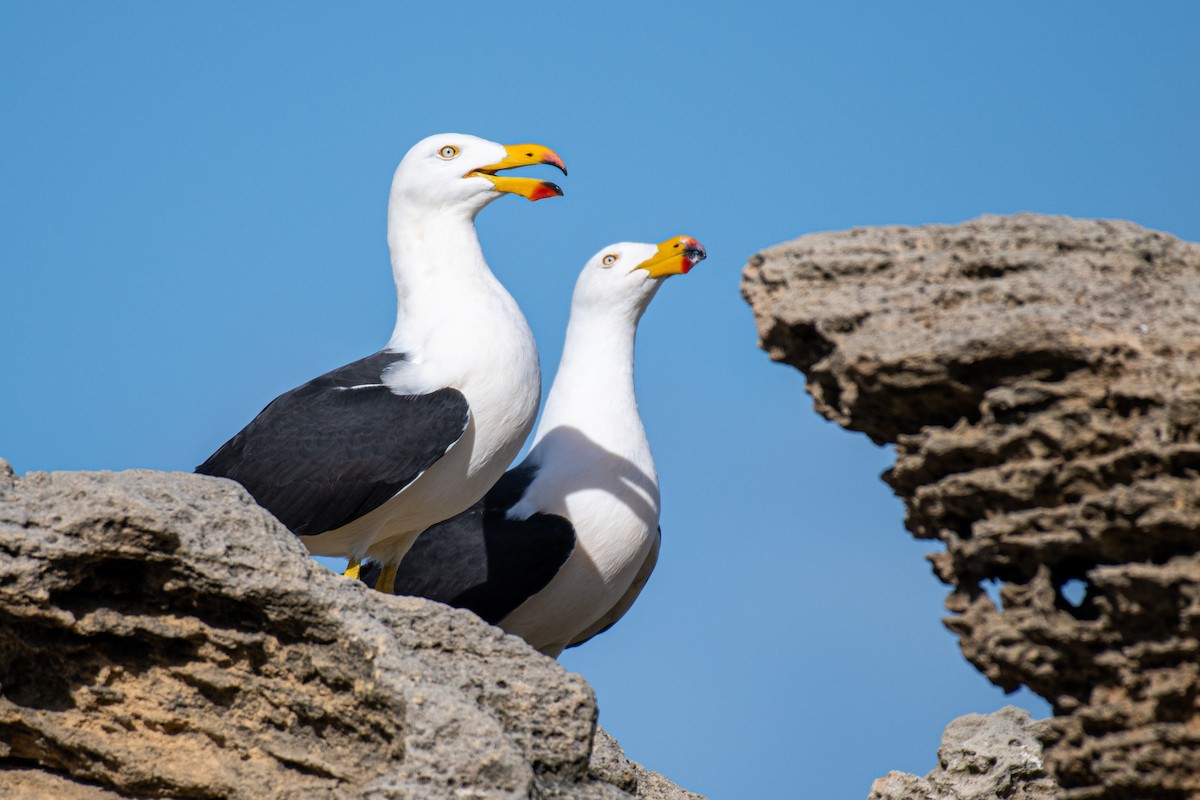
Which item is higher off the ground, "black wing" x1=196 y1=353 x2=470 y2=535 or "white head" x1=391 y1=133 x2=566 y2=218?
"white head" x1=391 y1=133 x2=566 y2=218

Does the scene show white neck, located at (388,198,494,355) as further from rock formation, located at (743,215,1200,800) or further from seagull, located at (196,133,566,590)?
rock formation, located at (743,215,1200,800)

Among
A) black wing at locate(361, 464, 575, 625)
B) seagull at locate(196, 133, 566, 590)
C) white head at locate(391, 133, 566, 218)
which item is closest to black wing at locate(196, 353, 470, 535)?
seagull at locate(196, 133, 566, 590)

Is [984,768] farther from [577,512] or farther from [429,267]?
[429,267]

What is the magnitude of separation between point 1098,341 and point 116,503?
287 cm

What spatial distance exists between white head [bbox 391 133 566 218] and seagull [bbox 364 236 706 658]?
1.25 meters

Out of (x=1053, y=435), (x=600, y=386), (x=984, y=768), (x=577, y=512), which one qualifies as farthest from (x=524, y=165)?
(x=1053, y=435)

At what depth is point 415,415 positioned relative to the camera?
29.3 ft

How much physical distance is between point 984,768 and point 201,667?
400cm

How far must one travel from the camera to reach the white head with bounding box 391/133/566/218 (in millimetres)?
10375

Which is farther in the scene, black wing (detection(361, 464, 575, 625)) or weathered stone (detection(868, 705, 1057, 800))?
black wing (detection(361, 464, 575, 625))

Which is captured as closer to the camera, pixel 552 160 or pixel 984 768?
pixel 984 768

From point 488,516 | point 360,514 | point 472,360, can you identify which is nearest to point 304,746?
point 360,514

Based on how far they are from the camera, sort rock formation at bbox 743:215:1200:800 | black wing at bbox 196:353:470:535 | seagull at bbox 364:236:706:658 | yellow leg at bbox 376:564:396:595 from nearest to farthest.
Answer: rock formation at bbox 743:215:1200:800 < black wing at bbox 196:353:470:535 < yellow leg at bbox 376:564:396:595 < seagull at bbox 364:236:706:658

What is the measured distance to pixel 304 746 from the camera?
5086 millimetres
